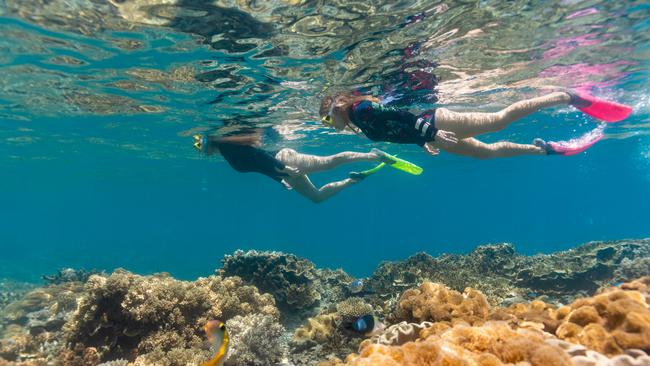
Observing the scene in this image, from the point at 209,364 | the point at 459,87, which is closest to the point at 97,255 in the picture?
the point at 459,87

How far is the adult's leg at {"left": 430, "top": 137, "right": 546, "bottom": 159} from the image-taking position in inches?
345

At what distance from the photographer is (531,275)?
1165 centimetres

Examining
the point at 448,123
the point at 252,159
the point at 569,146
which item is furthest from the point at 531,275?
the point at 252,159

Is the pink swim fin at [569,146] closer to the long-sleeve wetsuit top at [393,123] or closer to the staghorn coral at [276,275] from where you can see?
the long-sleeve wetsuit top at [393,123]

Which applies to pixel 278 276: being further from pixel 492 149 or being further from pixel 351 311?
pixel 492 149

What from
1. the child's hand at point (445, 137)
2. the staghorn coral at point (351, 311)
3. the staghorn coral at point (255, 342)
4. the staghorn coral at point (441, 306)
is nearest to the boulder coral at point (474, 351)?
the staghorn coral at point (441, 306)

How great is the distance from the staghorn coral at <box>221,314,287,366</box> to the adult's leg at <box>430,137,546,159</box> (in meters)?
5.49

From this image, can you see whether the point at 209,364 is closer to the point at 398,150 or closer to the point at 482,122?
the point at 482,122

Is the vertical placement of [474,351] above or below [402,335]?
above

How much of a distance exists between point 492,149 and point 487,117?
1026mm

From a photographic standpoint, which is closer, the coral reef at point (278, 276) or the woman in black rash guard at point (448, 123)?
the woman in black rash guard at point (448, 123)

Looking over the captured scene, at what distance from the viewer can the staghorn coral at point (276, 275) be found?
10.6 m

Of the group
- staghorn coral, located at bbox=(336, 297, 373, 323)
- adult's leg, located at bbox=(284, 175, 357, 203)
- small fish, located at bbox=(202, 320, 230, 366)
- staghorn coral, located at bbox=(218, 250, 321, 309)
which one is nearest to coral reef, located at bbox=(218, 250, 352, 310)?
staghorn coral, located at bbox=(218, 250, 321, 309)

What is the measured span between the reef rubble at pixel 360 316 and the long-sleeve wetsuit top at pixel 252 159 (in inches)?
116
